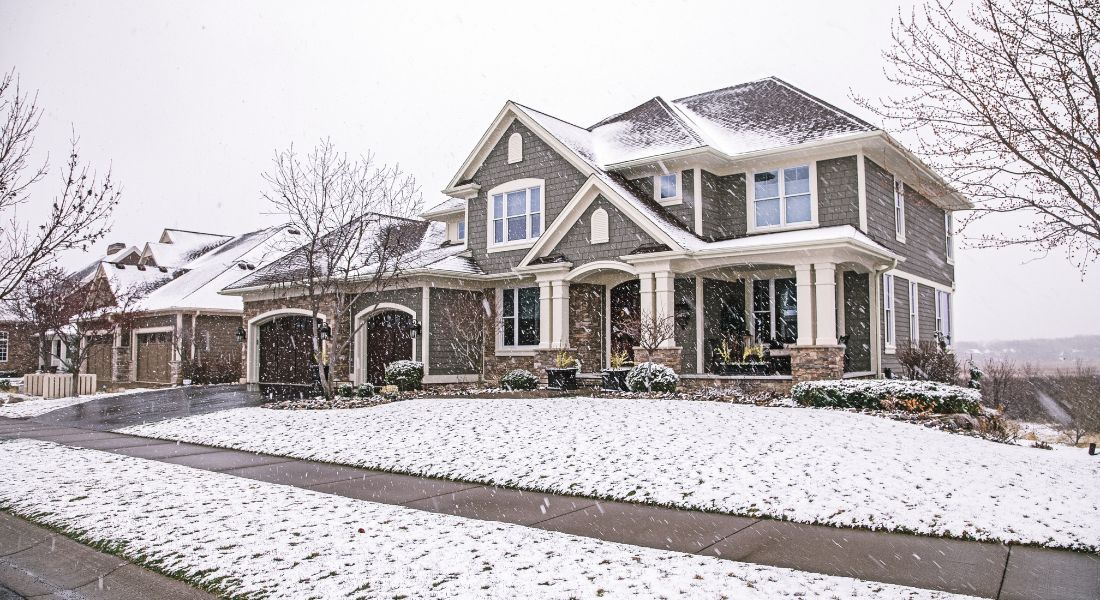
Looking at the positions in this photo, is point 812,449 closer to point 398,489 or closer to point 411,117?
point 398,489

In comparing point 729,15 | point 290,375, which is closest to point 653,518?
point 290,375

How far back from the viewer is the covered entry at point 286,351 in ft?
82.0

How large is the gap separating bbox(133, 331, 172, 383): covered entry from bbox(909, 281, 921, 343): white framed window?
2582 cm

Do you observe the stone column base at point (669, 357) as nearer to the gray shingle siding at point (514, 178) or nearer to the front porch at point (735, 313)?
the front porch at point (735, 313)

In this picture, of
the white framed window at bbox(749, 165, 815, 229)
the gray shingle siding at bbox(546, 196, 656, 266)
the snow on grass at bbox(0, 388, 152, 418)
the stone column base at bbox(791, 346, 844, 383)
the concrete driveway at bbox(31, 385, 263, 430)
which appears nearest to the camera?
the concrete driveway at bbox(31, 385, 263, 430)

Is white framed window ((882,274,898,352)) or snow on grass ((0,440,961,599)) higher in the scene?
white framed window ((882,274,898,352))

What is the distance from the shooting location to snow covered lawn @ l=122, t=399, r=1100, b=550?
273 inches

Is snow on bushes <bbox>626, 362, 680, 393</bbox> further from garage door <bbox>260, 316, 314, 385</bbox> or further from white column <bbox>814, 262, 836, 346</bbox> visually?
garage door <bbox>260, 316, 314, 385</bbox>

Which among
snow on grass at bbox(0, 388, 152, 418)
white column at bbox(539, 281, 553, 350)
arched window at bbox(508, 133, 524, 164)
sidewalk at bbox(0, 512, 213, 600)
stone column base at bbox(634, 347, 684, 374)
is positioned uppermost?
arched window at bbox(508, 133, 524, 164)

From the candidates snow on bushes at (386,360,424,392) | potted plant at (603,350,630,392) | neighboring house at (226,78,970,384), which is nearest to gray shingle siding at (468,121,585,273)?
neighboring house at (226,78,970,384)

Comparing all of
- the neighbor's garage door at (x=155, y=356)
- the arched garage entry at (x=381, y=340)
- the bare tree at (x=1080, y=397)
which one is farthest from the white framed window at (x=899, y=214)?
the neighbor's garage door at (x=155, y=356)

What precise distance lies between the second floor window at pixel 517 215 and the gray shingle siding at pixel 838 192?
7337mm

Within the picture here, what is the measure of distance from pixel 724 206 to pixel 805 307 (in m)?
4.47

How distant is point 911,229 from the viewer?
2089 cm
